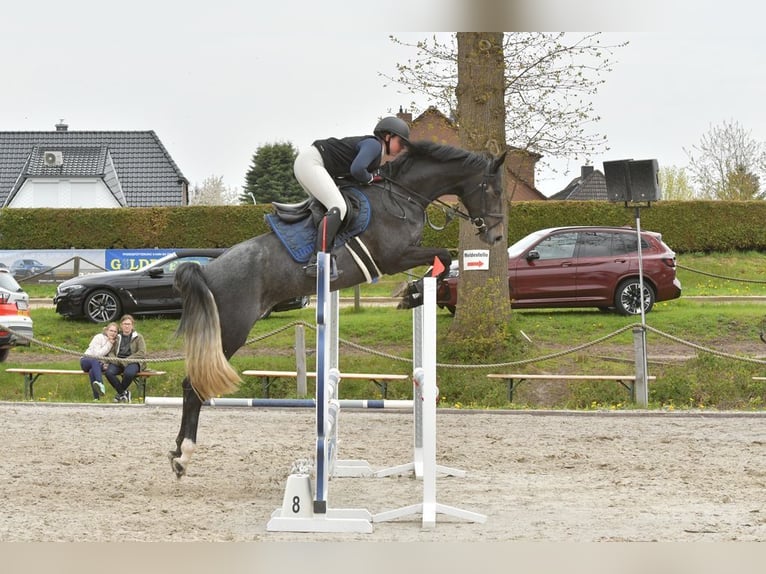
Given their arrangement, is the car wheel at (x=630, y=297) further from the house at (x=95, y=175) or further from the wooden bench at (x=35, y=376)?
the house at (x=95, y=175)

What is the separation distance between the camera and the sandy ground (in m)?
4.64

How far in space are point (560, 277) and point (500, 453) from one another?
Result: 817 cm

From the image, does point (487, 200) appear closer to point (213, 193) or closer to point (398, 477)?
point (398, 477)

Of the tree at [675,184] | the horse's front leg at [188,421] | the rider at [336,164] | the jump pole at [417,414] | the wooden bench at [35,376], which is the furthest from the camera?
the tree at [675,184]

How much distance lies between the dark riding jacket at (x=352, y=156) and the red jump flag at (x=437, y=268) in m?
0.65

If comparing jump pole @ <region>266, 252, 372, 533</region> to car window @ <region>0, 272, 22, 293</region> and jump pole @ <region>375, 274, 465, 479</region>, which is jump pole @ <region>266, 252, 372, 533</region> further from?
car window @ <region>0, 272, 22, 293</region>

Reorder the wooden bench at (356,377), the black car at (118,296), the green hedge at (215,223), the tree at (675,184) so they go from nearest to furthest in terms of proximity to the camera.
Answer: the wooden bench at (356,377) → the black car at (118,296) → the green hedge at (215,223) → the tree at (675,184)

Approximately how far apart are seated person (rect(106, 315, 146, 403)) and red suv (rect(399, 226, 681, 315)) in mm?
5403

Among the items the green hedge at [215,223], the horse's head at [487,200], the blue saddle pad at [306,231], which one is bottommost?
the blue saddle pad at [306,231]

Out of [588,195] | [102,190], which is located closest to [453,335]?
[102,190]

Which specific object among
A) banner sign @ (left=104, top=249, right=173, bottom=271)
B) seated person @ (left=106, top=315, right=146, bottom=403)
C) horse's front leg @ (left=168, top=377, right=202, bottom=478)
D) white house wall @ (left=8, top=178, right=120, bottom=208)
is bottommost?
horse's front leg @ (left=168, top=377, right=202, bottom=478)

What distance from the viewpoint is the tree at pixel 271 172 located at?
43.1 metres

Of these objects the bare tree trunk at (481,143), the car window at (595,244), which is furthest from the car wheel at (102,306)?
the car window at (595,244)

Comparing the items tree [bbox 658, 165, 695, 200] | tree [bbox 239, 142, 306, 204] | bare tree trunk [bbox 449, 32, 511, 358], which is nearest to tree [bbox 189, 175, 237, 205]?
tree [bbox 239, 142, 306, 204]
